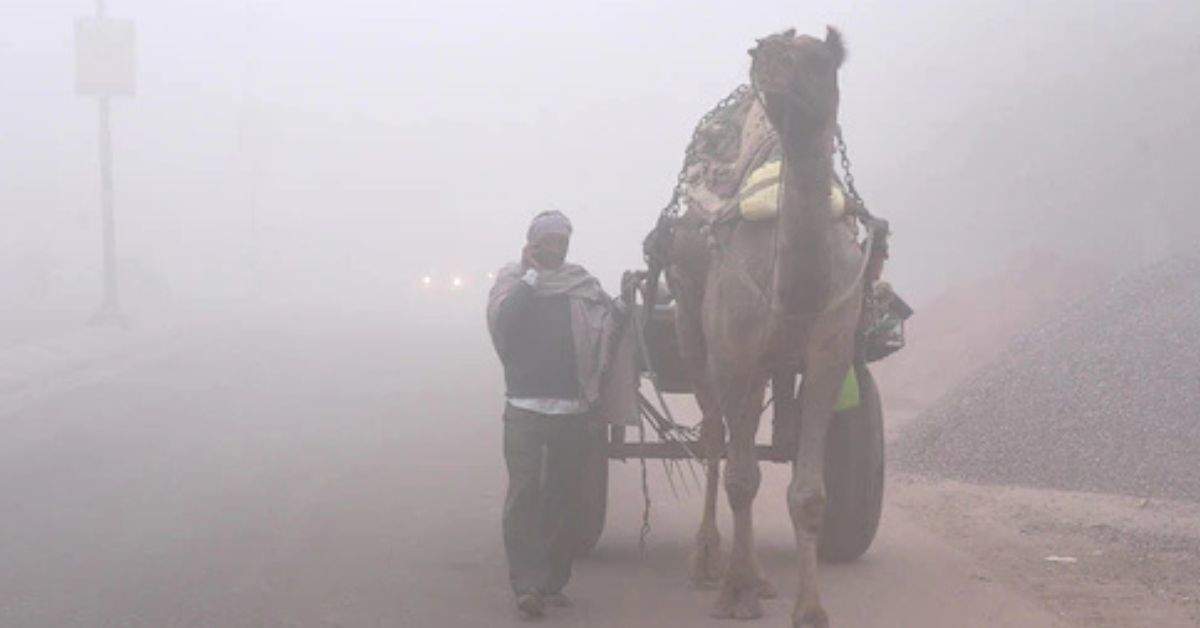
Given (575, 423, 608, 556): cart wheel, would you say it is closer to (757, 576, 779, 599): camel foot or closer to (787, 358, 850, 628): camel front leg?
(757, 576, 779, 599): camel foot

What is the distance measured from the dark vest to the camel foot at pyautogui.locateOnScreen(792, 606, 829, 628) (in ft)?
6.52

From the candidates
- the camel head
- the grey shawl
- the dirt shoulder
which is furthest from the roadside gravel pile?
the camel head

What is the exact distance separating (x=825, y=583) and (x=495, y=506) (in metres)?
3.61

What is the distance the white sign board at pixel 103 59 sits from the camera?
1718 inches

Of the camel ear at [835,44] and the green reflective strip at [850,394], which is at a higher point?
the camel ear at [835,44]

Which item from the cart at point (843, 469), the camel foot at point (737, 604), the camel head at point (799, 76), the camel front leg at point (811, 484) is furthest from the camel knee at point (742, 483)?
the camel head at point (799, 76)

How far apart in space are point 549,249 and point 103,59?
37845 millimetres

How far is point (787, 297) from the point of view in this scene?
24.6 ft

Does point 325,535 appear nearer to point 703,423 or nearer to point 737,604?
point 703,423

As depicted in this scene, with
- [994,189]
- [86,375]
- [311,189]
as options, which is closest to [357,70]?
[311,189]

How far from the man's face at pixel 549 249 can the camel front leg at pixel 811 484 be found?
1828mm

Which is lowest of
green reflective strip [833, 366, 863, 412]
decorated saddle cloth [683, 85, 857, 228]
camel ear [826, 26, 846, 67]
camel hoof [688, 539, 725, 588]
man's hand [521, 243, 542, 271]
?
camel hoof [688, 539, 725, 588]

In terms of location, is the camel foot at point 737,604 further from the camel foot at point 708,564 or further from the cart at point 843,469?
the cart at point 843,469

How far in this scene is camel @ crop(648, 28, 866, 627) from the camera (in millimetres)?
7039
